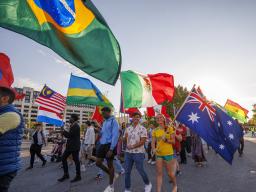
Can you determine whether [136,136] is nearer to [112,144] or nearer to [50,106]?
[112,144]

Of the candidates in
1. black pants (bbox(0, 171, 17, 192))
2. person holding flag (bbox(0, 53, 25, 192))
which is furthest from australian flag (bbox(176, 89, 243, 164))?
black pants (bbox(0, 171, 17, 192))

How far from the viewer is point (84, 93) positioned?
28.8 feet

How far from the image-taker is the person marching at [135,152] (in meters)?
5.16

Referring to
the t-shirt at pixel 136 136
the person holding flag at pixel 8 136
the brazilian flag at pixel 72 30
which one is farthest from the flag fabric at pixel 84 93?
the person holding flag at pixel 8 136

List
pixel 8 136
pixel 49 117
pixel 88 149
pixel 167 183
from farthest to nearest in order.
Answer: pixel 49 117
pixel 88 149
pixel 167 183
pixel 8 136

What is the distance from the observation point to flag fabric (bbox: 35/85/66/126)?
1061 cm

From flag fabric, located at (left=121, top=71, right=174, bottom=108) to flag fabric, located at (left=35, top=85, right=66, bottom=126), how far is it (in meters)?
4.73

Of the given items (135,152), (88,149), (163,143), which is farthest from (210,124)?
(88,149)

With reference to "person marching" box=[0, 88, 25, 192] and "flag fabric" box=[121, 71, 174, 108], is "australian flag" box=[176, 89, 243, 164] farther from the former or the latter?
"person marching" box=[0, 88, 25, 192]

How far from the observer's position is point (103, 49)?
11.7ft

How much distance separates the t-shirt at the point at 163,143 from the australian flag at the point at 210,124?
18.0 inches

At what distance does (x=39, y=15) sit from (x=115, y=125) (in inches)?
125

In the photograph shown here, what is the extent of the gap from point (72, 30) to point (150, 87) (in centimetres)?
479

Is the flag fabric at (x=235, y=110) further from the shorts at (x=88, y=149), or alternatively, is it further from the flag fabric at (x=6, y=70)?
the flag fabric at (x=6, y=70)
